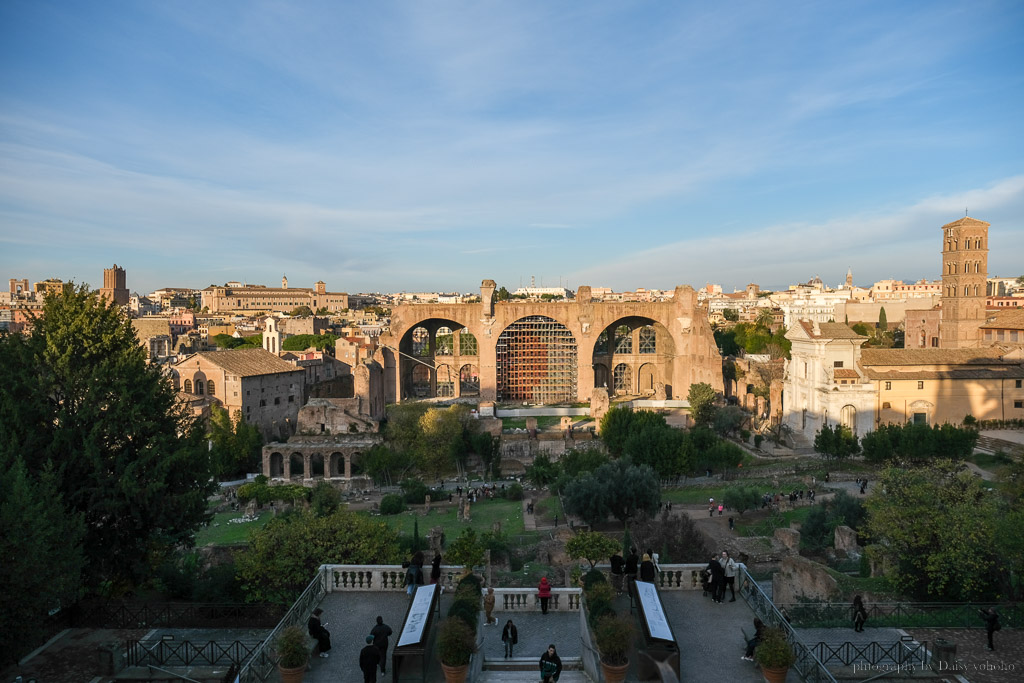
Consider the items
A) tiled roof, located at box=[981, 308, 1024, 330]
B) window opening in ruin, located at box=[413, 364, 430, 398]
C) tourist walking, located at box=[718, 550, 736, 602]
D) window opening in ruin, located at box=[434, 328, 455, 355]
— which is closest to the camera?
tourist walking, located at box=[718, 550, 736, 602]

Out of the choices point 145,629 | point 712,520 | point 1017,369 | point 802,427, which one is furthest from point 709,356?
point 145,629

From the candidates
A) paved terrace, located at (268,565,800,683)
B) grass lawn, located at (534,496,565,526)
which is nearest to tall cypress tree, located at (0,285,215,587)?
paved terrace, located at (268,565,800,683)

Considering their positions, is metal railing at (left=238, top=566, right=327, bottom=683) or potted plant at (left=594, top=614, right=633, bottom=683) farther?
metal railing at (left=238, top=566, right=327, bottom=683)

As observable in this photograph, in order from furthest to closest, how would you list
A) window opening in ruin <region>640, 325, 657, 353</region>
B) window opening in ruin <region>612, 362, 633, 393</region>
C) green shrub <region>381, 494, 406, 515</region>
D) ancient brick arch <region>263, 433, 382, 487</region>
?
window opening in ruin <region>640, 325, 657, 353</region>, window opening in ruin <region>612, 362, 633, 393</region>, ancient brick arch <region>263, 433, 382, 487</region>, green shrub <region>381, 494, 406, 515</region>

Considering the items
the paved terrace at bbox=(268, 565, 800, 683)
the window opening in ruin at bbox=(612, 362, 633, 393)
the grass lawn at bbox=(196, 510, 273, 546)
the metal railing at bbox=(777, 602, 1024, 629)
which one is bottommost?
the grass lawn at bbox=(196, 510, 273, 546)

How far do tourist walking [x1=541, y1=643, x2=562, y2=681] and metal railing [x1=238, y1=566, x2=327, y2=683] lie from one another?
3277mm

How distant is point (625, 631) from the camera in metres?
8.52

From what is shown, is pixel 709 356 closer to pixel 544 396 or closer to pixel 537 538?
pixel 544 396

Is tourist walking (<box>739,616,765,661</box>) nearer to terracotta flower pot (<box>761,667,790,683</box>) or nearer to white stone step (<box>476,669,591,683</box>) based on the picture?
terracotta flower pot (<box>761,667,790,683</box>)

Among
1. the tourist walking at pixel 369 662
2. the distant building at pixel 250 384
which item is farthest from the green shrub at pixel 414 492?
the tourist walking at pixel 369 662

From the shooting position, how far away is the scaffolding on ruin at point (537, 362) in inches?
2004

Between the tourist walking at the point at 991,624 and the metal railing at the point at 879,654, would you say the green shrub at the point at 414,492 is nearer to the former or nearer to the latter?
the metal railing at the point at 879,654

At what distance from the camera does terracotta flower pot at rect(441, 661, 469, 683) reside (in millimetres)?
8480

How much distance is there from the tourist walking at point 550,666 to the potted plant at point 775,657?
2400 mm
